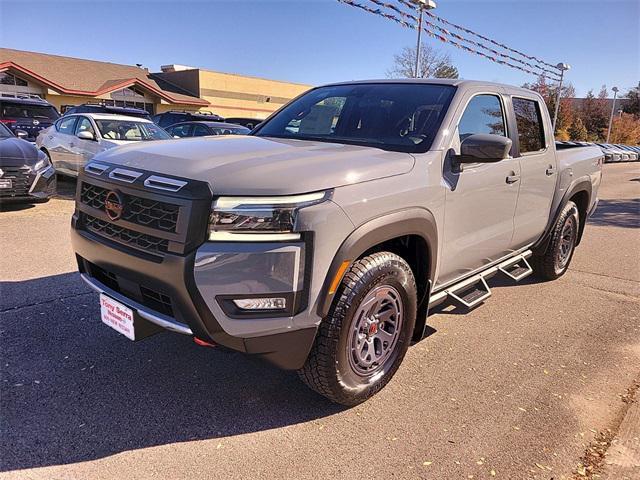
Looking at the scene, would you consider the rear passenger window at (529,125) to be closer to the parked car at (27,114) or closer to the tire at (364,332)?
→ the tire at (364,332)

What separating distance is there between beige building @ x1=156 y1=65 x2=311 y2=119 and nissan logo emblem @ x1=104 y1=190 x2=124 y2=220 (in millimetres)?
37932

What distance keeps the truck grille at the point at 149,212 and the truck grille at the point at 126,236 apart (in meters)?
0.07

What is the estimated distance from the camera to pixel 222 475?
2438mm

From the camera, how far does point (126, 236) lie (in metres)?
2.73

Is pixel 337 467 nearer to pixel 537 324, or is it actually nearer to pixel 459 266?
pixel 459 266

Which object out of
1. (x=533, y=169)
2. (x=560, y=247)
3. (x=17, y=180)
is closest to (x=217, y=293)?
(x=533, y=169)

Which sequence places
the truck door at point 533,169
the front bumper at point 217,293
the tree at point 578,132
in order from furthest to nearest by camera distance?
the tree at point 578,132, the truck door at point 533,169, the front bumper at point 217,293

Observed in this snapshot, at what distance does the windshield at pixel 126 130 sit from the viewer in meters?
9.91

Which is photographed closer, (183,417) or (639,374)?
(183,417)

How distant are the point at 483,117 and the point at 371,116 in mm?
928

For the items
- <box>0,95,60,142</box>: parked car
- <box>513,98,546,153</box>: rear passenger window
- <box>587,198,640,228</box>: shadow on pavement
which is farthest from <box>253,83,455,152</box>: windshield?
<box>0,95,60,142</box>: parked car

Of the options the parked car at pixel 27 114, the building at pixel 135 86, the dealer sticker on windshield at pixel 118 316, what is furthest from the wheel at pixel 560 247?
the building at pixel 135 86

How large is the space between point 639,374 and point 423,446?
2.06 m

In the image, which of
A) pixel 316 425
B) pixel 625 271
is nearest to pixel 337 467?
pixel 316 425
